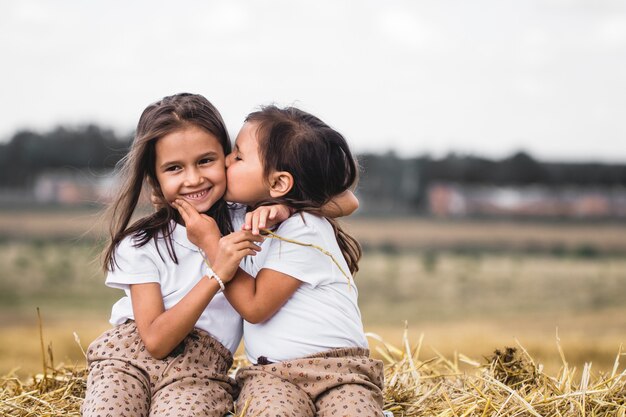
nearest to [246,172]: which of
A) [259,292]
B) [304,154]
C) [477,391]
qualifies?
[304,154]

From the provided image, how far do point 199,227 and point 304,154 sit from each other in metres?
0.51

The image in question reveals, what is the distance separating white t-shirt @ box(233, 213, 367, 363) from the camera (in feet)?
10.8

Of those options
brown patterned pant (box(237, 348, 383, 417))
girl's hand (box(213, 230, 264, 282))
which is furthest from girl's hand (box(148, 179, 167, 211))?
brown patterned pant (box(237, 348, 383, 417))

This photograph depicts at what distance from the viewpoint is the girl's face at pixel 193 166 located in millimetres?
3375

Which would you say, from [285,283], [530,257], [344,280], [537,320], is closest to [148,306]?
[285,283]

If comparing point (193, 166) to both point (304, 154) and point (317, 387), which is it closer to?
point (304, 154)

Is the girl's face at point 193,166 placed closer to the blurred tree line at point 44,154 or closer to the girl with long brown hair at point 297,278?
the girl with long brown hair at point 297,278

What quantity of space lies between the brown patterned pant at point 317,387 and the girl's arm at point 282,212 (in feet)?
1.84

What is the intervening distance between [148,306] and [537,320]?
75.1 feet

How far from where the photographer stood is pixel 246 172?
132 inches

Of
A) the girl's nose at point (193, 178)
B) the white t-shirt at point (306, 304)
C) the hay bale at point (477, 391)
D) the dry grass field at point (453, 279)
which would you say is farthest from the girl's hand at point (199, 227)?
the dry grass field at point (453, 279)

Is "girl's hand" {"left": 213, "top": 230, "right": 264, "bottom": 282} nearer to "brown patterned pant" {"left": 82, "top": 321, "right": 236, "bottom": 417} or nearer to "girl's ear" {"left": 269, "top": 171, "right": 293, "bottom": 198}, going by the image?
"girl's ear" {"left": 269, "top": 171, "right": 293, "bottom": 198}

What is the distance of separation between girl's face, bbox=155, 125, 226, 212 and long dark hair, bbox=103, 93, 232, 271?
0.04 m

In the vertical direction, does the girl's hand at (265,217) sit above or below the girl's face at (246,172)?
below
